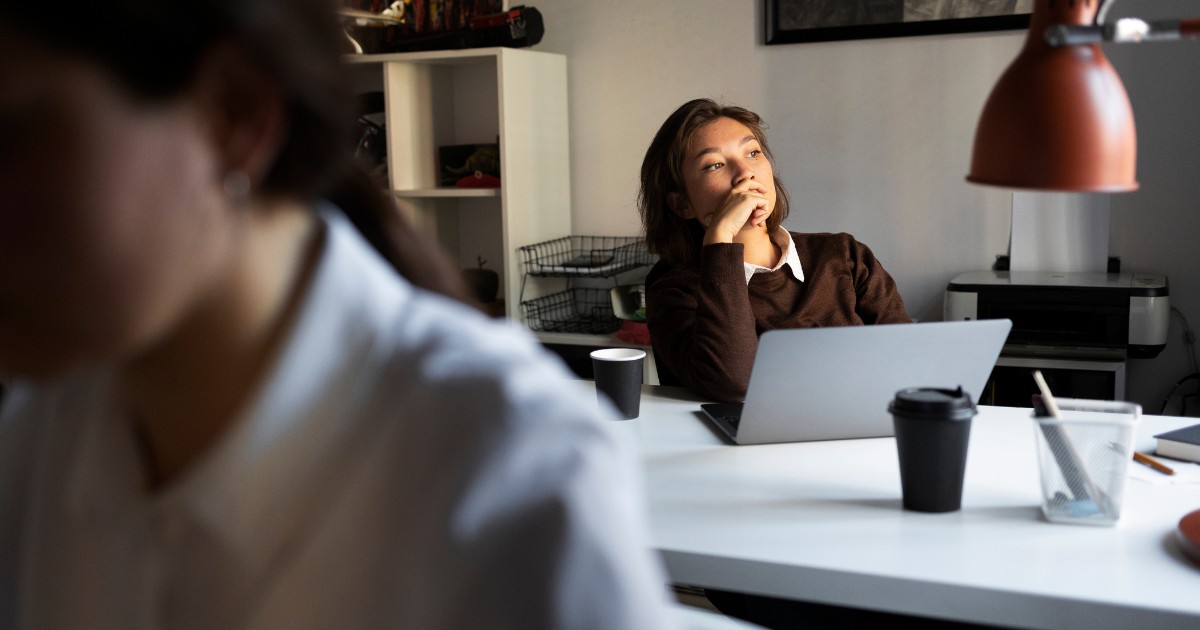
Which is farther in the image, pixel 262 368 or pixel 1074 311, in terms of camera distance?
pixel 1074 311

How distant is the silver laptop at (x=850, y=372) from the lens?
1485 mm

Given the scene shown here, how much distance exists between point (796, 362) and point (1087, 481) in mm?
404

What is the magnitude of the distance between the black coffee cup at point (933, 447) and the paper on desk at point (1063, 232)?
2006 millimetres

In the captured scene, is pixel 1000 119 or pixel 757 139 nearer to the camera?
pixel 1000 119

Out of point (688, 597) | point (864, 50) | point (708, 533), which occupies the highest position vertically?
point (864, 50)

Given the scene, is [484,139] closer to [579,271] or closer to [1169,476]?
[579,271]

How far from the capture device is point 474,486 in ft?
1.78

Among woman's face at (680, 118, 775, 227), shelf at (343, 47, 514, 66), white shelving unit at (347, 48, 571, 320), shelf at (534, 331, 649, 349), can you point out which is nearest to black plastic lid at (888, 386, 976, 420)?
woman's face at (680, 118, 775, 227)

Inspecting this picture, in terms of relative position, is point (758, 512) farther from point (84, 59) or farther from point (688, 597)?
point (688, 597)

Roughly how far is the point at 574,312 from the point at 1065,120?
8.81 feet

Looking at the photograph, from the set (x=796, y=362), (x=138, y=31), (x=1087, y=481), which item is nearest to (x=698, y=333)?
(x=796, y=362)

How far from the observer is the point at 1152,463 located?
1445mm

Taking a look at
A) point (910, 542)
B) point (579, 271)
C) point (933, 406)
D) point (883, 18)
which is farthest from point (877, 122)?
point (910, 542)

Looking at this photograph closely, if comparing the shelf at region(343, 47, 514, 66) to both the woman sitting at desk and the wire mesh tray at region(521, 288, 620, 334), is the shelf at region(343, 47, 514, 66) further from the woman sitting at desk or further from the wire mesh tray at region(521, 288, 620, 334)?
the woman sitting at desk
